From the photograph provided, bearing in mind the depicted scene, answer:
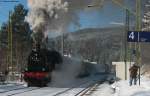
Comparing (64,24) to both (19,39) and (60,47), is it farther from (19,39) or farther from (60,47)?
(19,39)

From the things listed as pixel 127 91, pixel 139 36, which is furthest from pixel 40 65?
pixel 127 91

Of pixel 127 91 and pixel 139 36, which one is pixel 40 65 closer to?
pixel 139 36

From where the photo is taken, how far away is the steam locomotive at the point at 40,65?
46.5 metres

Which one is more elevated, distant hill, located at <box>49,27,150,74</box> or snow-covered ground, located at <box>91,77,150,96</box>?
distant hill, located at <box>49,27,150,74</box>

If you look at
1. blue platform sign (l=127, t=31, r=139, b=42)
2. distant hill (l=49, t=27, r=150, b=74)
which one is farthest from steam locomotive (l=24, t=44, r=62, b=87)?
blue platform sign (l=127, t=31, r=139, b=42)

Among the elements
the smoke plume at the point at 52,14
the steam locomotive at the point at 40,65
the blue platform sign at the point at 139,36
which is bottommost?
the steam locomotive at the point at 40,65

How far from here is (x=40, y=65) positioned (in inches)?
1852

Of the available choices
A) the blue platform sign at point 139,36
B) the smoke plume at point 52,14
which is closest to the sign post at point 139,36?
the blue platform sign at point 139,36

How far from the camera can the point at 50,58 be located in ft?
153

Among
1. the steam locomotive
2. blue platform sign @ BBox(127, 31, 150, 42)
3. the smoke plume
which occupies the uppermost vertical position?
the smoke plume

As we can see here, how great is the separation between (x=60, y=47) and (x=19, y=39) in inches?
1205

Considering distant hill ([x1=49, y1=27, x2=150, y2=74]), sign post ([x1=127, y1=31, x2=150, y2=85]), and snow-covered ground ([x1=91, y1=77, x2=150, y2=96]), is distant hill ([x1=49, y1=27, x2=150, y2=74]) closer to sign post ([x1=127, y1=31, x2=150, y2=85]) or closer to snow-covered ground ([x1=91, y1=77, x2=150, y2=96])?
snow-covered ground ([x1=91, y1=77, x2=150, y2=96])

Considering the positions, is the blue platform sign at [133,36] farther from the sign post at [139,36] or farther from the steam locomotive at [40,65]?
the steam locomotive at [40,65]

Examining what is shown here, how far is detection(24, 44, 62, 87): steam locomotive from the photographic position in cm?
4653
